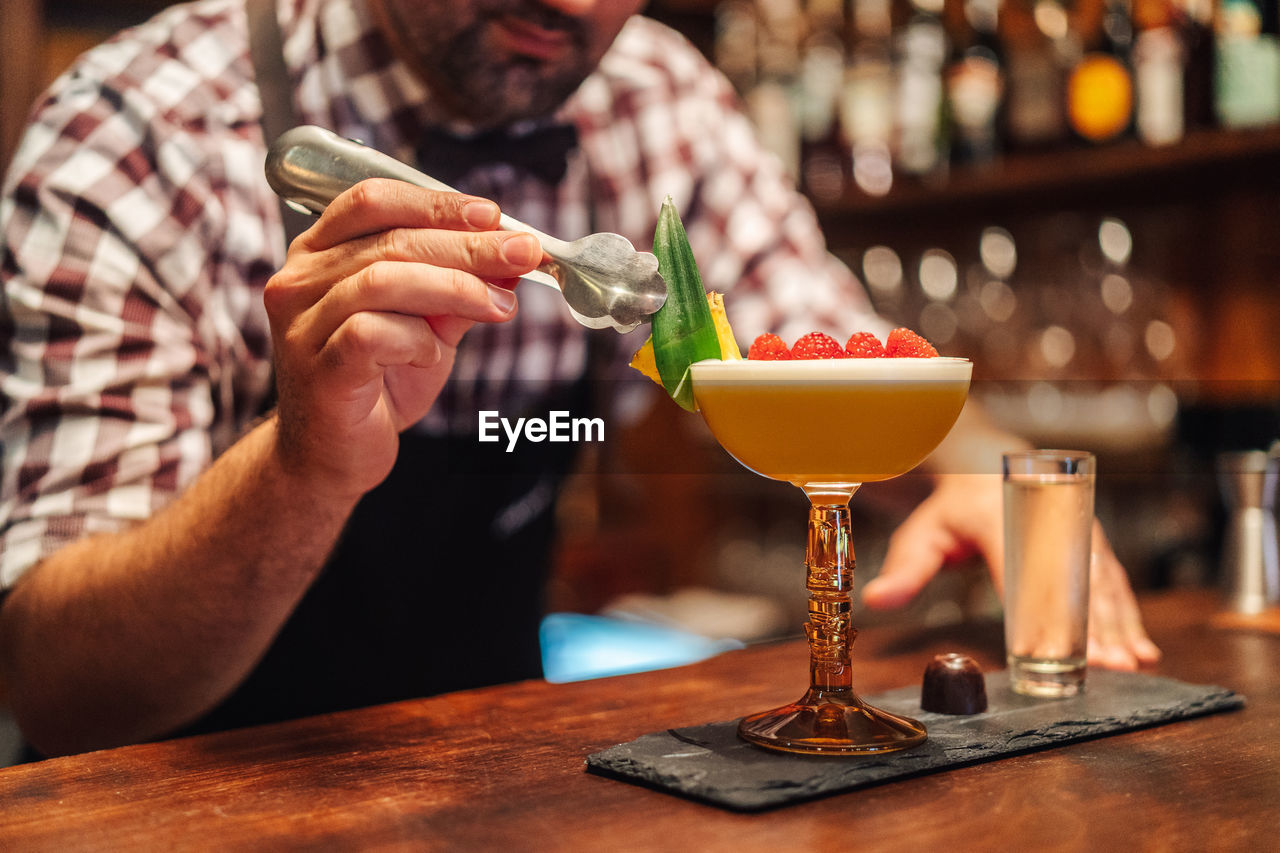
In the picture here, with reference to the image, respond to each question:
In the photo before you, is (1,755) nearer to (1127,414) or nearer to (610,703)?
(610,703)

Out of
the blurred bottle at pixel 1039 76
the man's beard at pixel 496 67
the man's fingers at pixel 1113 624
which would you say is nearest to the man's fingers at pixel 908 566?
the man's fingers at pixel 1113 624

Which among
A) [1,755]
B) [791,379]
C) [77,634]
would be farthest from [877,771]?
[1,755]

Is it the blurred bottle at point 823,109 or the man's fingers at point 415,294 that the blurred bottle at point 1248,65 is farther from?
the man's fingers at point 415,294

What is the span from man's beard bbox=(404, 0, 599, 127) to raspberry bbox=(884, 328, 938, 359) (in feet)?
2.45

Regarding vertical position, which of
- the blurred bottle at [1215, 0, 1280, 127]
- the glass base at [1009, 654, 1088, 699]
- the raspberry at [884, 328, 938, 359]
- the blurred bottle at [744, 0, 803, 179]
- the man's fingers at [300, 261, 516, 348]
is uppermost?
the blurred bottle at [744, 0, 803, 179]

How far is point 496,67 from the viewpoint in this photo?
1.36 meters

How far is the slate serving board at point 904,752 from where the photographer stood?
0.69 m

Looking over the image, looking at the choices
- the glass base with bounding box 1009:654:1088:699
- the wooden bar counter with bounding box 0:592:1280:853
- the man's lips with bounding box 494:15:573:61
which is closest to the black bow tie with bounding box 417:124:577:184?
the man's lips with bounding box 494:15:573:61

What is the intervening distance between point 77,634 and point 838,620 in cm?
72

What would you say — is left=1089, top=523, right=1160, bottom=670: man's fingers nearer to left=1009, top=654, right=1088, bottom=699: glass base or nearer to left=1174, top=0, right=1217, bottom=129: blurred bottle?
left=1009, top=654, right=1088, bottom=699: glass base

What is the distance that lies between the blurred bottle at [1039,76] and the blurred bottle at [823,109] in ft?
1.32

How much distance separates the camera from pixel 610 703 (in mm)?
938

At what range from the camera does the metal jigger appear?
1.33 m

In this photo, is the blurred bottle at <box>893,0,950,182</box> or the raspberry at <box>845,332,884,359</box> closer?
the raspberry at <box>845,332,884,359</box>
